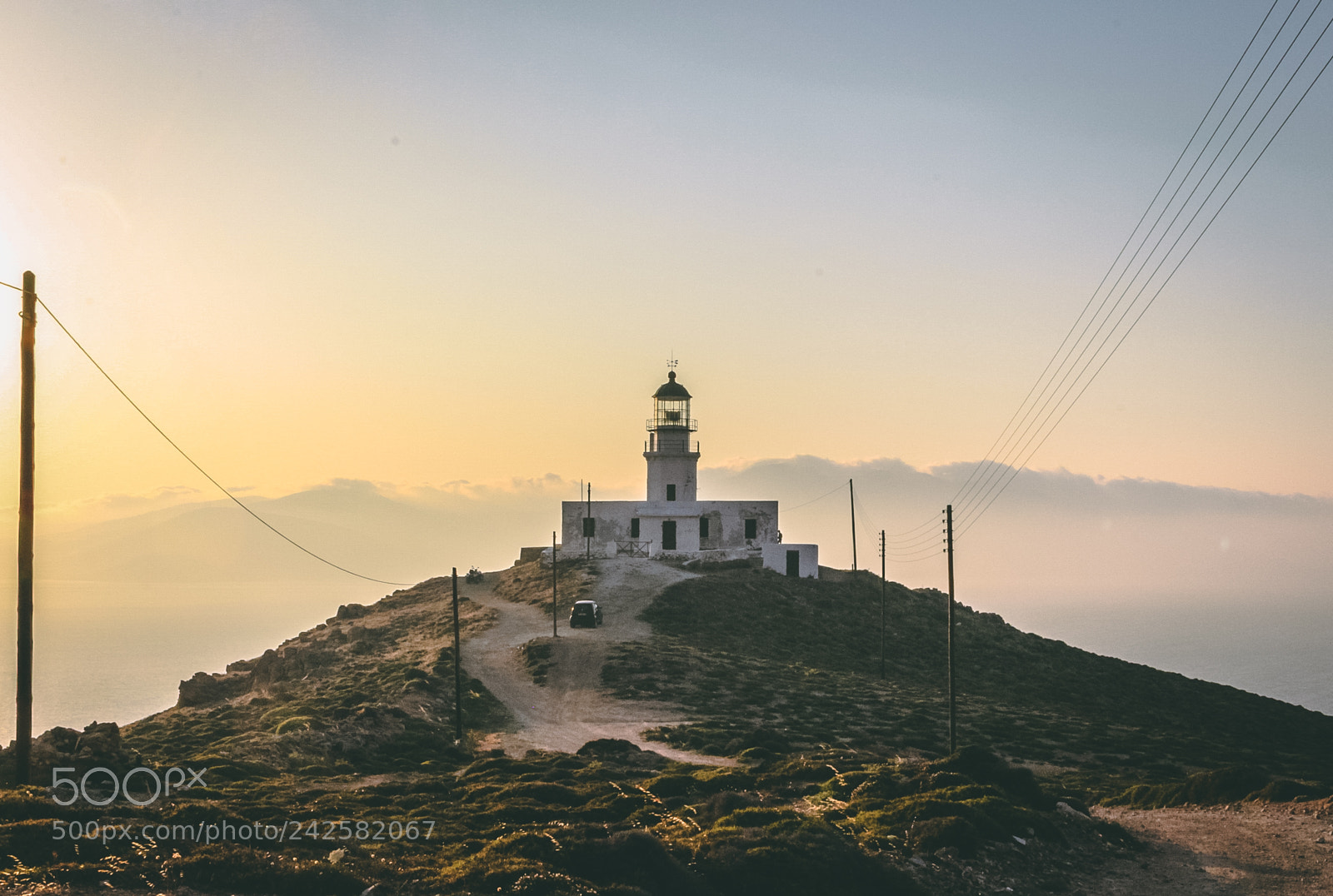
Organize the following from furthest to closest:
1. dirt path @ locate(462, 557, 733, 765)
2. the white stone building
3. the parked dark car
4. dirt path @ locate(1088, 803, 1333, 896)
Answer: the white stone building, the parked dark car, dirt path @ locate(462, 557, 733, 765), dirt path @ locate(1088, 803, 1333, 896)

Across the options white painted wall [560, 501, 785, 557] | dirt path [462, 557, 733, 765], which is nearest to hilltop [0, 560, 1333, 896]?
dirt path [462, 557, 733, 765]

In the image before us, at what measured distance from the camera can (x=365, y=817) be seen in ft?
63.1

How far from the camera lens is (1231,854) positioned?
1836 centimetres

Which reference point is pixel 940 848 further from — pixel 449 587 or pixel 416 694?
pixel 449 587

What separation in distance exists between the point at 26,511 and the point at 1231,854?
23259mm

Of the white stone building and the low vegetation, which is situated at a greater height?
the white stone building

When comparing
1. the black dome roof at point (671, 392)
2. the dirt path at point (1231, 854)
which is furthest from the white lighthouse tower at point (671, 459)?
the dirt path at point (1231, 854)

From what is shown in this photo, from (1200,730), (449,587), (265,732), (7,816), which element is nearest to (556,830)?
(7,816)

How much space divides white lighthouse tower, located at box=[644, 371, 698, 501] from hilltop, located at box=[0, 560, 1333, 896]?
6594 mm

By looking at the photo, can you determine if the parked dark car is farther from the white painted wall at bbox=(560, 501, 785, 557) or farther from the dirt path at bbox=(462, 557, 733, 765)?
the white painted wall at bbox=(560, 501, 785, 557)

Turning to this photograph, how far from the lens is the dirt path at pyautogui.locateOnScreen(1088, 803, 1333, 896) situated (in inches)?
653

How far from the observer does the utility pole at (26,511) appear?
18.1m

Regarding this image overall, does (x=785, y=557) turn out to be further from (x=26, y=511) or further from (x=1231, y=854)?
(x=26, y=511)

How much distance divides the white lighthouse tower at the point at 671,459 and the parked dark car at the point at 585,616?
57.5 ft
